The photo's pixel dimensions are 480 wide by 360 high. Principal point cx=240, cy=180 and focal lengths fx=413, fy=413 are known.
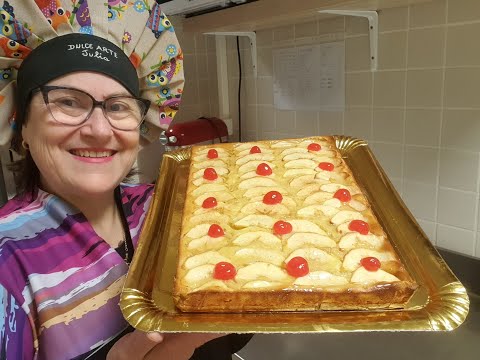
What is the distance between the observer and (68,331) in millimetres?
807

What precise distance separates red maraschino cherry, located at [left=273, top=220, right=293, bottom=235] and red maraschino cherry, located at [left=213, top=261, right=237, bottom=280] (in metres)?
0.14

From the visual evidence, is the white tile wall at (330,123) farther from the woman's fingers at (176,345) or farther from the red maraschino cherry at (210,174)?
the woman's fingers at (176,345)

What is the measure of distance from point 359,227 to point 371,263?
109mm

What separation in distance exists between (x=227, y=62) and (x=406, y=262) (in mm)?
1548

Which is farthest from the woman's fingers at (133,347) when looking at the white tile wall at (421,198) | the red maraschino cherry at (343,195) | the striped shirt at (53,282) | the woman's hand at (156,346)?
the white tile wall at (421,198)

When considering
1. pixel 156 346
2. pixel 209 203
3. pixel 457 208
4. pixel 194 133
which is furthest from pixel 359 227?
pixel 194 133

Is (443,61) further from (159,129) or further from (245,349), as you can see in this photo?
(245,349)

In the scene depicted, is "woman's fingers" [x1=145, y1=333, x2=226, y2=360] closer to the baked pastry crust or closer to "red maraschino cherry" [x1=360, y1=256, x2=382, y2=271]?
Result: the baked pastry crust

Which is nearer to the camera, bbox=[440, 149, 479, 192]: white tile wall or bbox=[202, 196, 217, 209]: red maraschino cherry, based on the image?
bbox=[202, 196, 217, 209]: red maraschino cherry

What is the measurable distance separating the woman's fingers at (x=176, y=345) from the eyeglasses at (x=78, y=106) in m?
0.45

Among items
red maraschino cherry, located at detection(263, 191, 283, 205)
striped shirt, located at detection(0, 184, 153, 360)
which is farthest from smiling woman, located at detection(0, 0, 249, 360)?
red maraschino cherry, located at detection(263, 191, 283, 205)

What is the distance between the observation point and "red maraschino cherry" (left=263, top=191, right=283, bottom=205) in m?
0.90

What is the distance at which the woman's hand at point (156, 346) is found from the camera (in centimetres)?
72

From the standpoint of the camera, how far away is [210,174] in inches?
40.8
